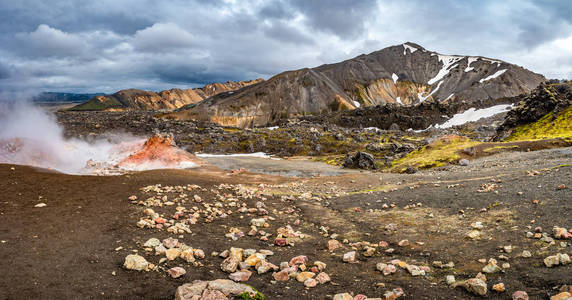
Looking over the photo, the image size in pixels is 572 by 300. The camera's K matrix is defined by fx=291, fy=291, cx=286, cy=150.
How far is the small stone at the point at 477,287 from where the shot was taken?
19.5 ft

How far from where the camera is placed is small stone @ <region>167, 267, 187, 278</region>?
22.7 feet

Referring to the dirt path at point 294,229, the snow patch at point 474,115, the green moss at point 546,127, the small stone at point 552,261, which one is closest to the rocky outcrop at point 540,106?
the green moss at point 546,127

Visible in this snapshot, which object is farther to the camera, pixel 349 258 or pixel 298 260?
pixel 349 258

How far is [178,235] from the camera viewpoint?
9.80m

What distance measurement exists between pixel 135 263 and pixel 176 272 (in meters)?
1.08

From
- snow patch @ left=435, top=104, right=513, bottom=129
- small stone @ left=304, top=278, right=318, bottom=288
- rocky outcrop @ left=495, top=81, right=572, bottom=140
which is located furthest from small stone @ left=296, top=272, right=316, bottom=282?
snow patch @ left=435, top=104, right=513, bottom=129

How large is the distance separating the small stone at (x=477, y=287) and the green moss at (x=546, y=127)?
4835cm

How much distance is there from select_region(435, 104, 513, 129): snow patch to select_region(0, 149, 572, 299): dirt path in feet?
536

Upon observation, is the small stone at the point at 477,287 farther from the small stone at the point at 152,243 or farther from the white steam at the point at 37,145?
the white steam at the point at 37,145

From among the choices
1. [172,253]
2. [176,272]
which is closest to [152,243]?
[172,253]

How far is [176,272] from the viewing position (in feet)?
22.9

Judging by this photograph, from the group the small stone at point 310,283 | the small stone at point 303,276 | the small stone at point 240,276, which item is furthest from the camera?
the small stone at point 303,276

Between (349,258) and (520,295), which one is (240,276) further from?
(520,295)

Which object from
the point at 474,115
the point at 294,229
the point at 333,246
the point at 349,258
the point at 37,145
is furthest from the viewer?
the point at 474,115
